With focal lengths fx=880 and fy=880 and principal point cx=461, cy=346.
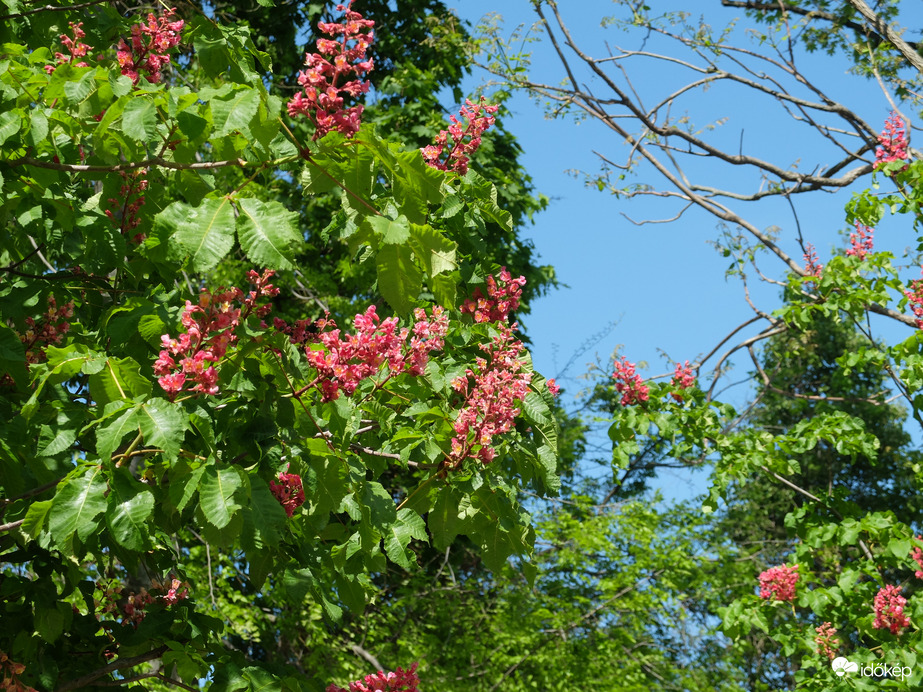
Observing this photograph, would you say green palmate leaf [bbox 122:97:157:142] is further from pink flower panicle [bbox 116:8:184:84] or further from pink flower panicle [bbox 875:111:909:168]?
pink flower panicle [bbox 875:111:909:168]

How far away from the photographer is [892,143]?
6.18m

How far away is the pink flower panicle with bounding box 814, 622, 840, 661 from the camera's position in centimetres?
603

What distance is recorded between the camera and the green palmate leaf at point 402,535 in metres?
2.75

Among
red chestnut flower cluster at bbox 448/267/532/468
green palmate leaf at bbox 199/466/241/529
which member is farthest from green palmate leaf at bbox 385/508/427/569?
green palmate leaf at bbox 199/466/241/529

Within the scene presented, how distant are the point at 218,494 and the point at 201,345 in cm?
47

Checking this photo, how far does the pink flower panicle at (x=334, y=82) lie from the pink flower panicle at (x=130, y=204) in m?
1.11

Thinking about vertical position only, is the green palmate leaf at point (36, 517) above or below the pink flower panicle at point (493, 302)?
below

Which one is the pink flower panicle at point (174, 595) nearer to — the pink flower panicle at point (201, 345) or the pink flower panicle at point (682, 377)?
the pink flower panicle at point (201, 345)

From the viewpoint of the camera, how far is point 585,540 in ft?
28.7

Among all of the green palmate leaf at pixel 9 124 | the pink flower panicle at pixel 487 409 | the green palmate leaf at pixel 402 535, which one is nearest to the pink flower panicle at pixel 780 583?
the pink flower panicle at pixel 487 409

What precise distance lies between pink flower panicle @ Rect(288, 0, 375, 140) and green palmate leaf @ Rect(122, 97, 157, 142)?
0.33 meters

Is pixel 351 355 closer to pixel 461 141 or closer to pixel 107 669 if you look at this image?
pixel 461 141

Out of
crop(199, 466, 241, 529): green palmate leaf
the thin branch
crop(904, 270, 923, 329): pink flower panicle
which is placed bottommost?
the thin branch

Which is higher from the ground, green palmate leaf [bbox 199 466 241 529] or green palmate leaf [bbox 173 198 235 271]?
green palmate leaf [bbox 173 198 235 271]
